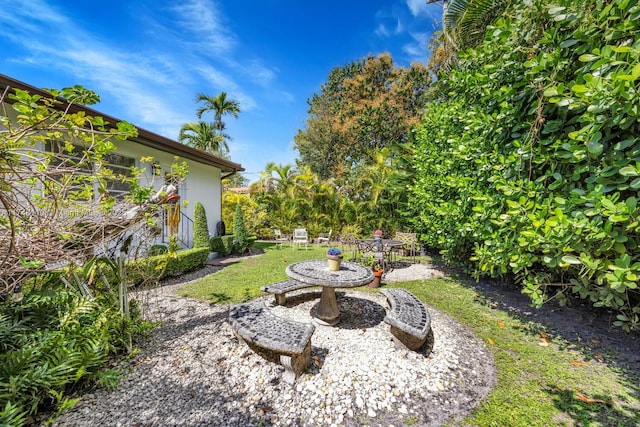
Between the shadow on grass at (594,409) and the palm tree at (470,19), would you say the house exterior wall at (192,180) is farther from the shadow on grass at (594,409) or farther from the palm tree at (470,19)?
the palm tree at (470,19)

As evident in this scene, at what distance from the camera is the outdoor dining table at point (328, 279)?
3.95 m

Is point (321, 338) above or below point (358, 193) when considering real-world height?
below

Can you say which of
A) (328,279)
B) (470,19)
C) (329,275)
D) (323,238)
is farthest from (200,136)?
(328,279)

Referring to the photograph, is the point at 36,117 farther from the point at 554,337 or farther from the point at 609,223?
the point at 554,337

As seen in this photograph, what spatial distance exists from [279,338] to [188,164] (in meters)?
8.49

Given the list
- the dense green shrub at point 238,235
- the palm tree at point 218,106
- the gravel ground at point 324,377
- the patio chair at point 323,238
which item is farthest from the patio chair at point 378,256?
the palm tree at point 218,106

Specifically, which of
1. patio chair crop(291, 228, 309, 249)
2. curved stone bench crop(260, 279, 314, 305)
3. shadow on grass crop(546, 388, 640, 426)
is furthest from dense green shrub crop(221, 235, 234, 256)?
shadow on grass crop(546, 388, 640, 426)

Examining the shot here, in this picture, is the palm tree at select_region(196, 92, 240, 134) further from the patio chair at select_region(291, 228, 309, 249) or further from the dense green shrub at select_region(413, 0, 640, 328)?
the dense green shrub at select_region(413, 0, 640, 328)

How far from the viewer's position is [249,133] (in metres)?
19.6

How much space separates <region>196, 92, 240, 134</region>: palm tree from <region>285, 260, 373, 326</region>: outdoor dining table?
82.3ft

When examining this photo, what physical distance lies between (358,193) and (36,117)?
13758mm

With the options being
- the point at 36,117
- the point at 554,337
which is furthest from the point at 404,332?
the point at 36,117

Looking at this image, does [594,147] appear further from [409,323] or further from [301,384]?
[301,384]

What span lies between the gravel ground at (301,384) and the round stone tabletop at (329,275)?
32.6 inches
